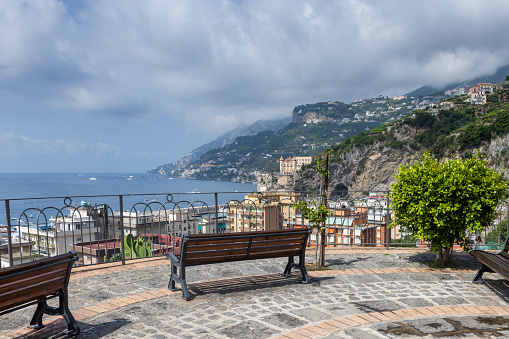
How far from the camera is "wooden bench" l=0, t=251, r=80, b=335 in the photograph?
2.92 m

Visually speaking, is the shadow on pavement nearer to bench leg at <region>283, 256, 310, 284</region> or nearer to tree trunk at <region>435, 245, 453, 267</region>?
bench leg at <region>283, 256, 310, 284</region>

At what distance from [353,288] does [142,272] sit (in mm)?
3495

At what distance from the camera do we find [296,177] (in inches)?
4210

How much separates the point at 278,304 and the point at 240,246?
3.10 ft

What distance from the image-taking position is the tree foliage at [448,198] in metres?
5.99

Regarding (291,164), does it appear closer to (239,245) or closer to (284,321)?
(239,245)

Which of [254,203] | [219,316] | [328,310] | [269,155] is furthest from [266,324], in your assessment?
[269,155]

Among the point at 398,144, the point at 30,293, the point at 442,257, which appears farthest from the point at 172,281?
the point at 398,144

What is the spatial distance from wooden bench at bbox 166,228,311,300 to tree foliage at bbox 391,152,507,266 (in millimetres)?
2273

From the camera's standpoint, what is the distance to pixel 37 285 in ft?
10.3

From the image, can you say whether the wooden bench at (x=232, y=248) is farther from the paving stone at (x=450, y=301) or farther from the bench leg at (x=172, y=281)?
the paving stone at (x=450, y=301)

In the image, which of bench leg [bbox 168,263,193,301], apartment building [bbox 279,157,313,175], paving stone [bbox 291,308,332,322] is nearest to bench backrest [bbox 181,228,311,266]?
bench leg [bbox 168,263,193,301]

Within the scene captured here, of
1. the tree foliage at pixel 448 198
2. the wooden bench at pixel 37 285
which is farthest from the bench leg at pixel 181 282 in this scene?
the tree foliage at pixel 448 198

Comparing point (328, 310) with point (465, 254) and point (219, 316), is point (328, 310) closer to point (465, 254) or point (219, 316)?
point (219, 316)
